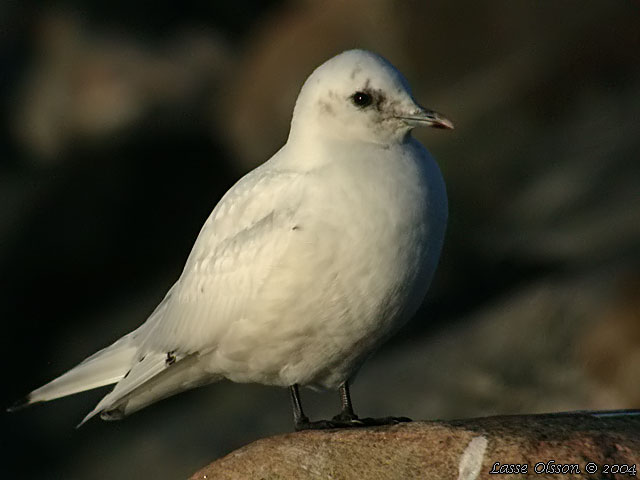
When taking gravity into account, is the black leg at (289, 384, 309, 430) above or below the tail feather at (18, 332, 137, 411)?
below

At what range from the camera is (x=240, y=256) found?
25.1ft

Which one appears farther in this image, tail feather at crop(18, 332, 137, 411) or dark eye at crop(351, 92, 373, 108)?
tail feather at crop(18, 332, 137, 411)

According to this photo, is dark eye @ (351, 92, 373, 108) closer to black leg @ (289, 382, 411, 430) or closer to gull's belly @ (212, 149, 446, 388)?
gull's belly @ (212, 149, 446, 388)

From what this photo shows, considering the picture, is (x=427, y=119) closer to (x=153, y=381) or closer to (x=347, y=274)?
(x=347, y=274)

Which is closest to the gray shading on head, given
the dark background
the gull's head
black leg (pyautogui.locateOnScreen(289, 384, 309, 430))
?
the gull's head

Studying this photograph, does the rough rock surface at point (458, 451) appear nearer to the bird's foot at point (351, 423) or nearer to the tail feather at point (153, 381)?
the bird's foot at point (351, 423)

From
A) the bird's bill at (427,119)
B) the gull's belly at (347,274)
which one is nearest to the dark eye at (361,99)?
the bird's bill at (427,119)

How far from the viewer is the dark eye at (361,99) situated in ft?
24.5

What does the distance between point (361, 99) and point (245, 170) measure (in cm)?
1217

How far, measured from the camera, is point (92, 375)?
8.59 meters

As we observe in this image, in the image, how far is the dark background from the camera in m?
14.7

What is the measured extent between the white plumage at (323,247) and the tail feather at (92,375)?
1.24ft

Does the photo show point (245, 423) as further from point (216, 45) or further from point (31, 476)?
point (216, 45)

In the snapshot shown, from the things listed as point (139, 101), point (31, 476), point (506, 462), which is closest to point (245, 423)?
point (31, 476)
